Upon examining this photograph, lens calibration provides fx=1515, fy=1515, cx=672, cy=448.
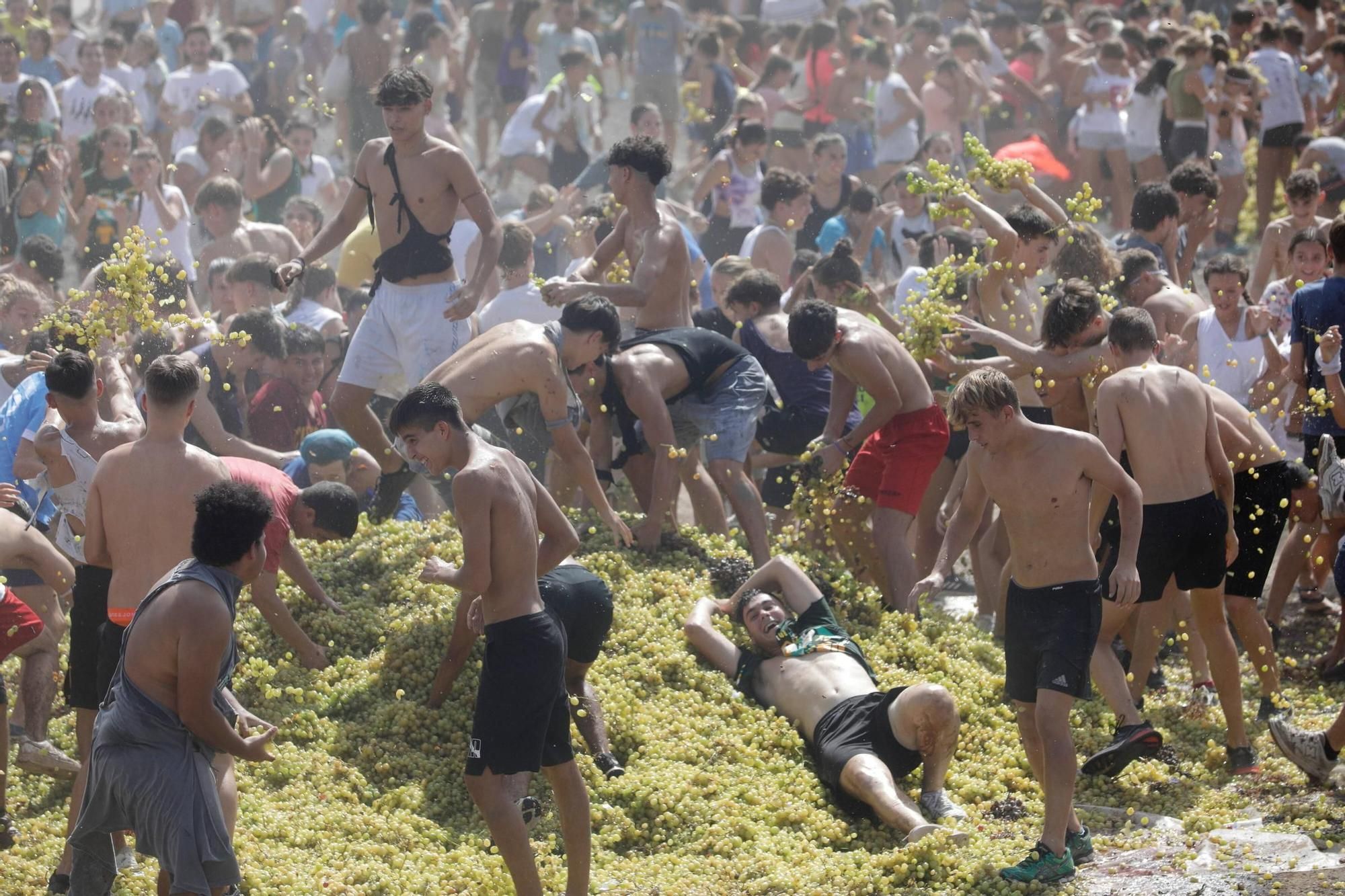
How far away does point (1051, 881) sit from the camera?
5.64 metres

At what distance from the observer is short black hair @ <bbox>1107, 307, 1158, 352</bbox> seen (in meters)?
6.87

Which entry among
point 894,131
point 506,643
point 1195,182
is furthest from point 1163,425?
point 894,131

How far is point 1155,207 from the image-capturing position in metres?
9.38

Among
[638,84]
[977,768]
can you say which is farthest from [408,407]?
[638,84]

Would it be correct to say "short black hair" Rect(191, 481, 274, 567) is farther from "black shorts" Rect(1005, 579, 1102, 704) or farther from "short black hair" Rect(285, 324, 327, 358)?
"short black hair" Rect(285, 324, 327, 358)

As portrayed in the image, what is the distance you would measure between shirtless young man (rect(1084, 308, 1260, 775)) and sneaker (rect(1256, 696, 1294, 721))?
0.45m

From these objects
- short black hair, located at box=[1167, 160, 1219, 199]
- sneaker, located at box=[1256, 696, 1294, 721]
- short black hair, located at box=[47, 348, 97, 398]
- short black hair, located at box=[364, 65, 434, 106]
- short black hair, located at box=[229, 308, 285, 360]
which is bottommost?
sneaker, located at box=[1256, 696, 1294, 721]

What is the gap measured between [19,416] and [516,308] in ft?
11.6

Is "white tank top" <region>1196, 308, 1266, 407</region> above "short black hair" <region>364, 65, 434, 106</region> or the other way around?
the other way around

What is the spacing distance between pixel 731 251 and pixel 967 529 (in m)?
7.05

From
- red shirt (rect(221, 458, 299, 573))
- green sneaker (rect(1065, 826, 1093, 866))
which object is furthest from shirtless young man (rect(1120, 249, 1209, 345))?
red shirt (rect(221, 458, 299, 573))

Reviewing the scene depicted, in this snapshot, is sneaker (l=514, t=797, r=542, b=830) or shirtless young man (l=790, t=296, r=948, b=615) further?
shirtless young man (l=790, t=296, r=948, b=615)

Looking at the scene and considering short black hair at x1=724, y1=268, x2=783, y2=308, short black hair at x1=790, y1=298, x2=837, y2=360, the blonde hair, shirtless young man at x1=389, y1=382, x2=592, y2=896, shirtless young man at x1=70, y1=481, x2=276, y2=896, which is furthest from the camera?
short black hair at x1=724, y1=268, x2=783, y2=308

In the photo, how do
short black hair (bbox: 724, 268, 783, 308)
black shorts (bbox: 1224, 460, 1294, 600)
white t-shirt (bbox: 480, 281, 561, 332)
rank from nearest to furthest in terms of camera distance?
black shorts (bbox: 1224, 460, 1294, 600)
short black hair (bbox: 724, 268, 783, 308)
white t-shirt (bbox: 480, 281, 561, 332)
